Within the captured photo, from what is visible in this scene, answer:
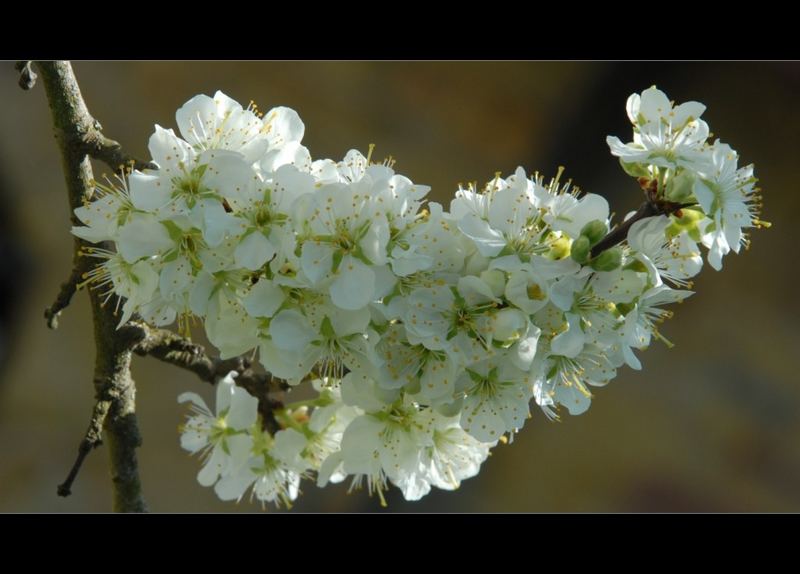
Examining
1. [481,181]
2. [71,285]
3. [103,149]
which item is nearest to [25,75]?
[103,149]

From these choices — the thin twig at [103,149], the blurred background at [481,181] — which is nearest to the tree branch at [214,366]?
the thin twig at [103,149]

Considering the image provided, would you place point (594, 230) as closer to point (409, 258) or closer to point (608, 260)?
point (608, 260)

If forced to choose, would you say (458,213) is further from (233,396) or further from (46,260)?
(46,260)

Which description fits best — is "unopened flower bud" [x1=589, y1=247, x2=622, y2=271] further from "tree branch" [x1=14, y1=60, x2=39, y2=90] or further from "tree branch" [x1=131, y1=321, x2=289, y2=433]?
"tree branch" [x1=14, y1=60, x2=39, y2=90]

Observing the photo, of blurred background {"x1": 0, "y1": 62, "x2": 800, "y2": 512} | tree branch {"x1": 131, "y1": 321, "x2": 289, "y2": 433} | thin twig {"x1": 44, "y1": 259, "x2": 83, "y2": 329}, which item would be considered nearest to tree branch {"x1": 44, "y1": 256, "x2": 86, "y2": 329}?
thin twig {"x1": 44, "y1": 259, "x2": 83, "y2": 329}

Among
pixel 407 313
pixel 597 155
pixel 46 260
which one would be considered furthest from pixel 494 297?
pixel 46 260

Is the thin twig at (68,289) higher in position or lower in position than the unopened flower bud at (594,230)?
lower

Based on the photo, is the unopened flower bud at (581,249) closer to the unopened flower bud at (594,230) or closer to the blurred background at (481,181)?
the unopened flower bud at (594,230)
